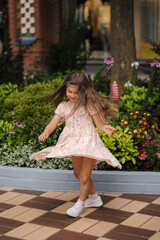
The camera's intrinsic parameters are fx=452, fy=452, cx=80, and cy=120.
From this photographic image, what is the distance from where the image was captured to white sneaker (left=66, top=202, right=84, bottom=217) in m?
3.90

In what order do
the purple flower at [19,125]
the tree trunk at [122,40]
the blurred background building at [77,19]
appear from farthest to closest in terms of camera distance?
the blurred background building at [77,19] → the tree trunk at [122,40] → the purple flower at [19,125]

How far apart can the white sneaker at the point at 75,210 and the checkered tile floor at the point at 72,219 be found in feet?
0.14

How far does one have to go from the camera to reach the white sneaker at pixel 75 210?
3.90 meters

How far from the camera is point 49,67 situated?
920 cm

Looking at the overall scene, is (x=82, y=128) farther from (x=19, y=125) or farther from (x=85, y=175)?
(x=19, y=125)

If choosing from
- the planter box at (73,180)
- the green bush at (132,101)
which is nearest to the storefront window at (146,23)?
the green bush at (132,101)

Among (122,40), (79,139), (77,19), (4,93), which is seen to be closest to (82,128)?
(79,139)

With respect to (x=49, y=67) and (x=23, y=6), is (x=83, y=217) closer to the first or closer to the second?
(x=49, y=67)

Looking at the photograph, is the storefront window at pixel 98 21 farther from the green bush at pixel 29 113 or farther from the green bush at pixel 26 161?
the green bush at pixel 26 161

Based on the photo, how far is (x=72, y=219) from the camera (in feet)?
12.7

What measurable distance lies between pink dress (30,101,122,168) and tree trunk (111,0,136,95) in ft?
9.62

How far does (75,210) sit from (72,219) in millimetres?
82

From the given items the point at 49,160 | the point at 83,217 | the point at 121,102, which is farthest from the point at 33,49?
the point at 83,217

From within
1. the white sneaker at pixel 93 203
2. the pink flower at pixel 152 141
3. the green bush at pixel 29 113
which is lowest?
the white sneaker at pixel 93 203
